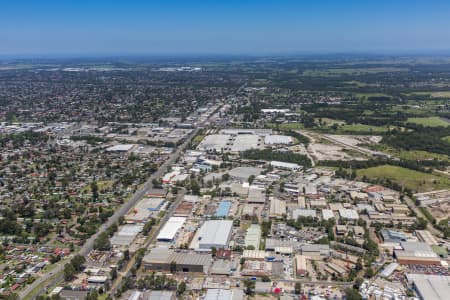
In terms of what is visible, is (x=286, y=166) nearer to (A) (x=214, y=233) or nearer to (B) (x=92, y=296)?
(A) (x=214, y=233)

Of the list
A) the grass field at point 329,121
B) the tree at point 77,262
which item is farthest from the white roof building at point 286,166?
the grass field at point 329,121

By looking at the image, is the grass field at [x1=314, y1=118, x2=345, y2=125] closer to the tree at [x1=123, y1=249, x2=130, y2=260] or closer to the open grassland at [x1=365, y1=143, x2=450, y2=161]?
the open grassland at [x1=365, y1=143, x2=450, y2=161]

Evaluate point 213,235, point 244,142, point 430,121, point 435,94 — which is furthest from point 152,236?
point 435,94

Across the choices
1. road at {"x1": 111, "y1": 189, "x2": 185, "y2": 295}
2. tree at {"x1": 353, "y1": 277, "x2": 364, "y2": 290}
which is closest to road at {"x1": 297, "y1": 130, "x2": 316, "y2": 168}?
road at {"x1": 111, "y1": 189, "x2": 185, "y2": 295}

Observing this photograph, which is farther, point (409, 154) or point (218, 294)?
A: point (409, 154)

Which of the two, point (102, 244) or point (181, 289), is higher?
point (102, 244)

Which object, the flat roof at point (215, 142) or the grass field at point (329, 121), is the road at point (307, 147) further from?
the flat roof at point (215, 142)
